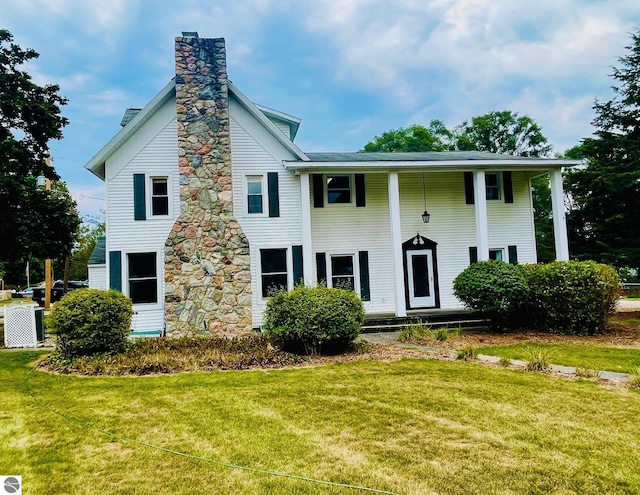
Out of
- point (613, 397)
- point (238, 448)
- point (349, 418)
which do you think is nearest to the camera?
point (238, 448)

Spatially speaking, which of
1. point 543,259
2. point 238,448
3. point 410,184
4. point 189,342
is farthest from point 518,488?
point 543,259

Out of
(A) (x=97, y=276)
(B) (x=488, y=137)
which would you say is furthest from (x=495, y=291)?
(B) (x=488, y=137)

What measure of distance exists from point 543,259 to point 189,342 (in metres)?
26.7

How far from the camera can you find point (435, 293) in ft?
47.1

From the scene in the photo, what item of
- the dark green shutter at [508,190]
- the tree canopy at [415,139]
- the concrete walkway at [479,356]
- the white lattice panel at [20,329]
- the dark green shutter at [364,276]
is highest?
the tree canopy at [415,139]

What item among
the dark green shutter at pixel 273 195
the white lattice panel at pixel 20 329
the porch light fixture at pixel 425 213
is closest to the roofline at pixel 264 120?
the dark green shutter at pixel 273 195

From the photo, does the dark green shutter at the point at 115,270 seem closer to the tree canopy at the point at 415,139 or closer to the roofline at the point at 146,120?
the roofline at the point at 146,120

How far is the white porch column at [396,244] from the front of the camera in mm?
12414

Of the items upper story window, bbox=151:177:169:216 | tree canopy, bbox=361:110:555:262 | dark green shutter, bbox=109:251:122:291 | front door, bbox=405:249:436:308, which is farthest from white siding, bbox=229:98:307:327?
tree canopy, bbox=361:110:555:262

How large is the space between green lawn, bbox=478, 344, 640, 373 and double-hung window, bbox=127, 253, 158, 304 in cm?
908

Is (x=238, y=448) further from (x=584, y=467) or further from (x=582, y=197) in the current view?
(x=582, y=197)

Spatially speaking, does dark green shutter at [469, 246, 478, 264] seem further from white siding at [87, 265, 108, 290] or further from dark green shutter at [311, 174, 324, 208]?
white siding at [87, 265, 108, 290]

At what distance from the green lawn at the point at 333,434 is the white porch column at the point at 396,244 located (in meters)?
5.65

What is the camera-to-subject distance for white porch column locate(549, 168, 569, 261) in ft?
44.1
